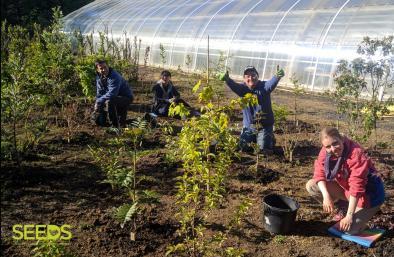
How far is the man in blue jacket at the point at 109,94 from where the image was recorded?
7012 millimetres

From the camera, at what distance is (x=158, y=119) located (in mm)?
7875

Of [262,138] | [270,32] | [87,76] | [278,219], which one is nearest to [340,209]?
[278,219]

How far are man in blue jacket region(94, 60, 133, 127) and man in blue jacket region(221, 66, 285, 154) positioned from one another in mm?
2437

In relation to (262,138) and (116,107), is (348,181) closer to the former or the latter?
(262,138)

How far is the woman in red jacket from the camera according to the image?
3568 mm

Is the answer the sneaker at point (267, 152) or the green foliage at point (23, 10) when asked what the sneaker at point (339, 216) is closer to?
the sneaker at point (267, 152)

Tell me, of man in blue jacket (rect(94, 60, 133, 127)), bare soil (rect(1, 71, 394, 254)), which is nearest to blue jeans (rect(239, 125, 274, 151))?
bare soil (rect(1, 71, 394, 254))

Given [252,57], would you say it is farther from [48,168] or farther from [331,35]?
[48,168]

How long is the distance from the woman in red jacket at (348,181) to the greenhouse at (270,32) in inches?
222

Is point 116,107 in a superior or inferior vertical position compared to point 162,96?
inferior

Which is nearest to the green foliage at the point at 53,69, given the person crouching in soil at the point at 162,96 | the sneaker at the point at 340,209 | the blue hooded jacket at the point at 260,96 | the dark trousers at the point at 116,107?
the dark trousers at the point at 116,107

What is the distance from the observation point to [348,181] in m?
Answer: 3.87

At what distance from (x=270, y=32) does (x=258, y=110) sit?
327 inches

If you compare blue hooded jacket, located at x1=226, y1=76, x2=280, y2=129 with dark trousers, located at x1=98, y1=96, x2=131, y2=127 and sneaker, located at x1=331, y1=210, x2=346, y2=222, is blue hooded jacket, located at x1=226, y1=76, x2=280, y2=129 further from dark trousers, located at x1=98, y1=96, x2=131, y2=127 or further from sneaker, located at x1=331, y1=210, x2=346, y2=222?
dark trousers, located at x1=98, y1=96, x2=131, y2=127
